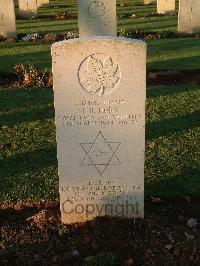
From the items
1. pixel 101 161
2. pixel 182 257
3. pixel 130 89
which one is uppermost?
pixel 130 89

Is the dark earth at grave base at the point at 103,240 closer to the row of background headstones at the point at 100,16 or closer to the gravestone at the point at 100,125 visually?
the gravestone at the point at 100,125

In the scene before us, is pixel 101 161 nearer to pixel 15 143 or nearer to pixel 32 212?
pixel 32 212

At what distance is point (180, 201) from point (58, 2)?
21.1 m

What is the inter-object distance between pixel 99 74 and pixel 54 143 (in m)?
2.96

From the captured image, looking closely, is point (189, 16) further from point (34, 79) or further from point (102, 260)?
point (102, 260)

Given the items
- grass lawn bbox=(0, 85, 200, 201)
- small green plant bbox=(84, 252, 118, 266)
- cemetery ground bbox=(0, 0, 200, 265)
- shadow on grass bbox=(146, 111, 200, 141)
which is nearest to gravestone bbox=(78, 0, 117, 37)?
cemetery ground bbox=(0, 0, 200, 265)

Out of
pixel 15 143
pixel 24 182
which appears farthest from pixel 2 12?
pixel 24 182

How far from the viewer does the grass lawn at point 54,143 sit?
19.0 ft

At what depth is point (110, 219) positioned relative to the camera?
4.87 m

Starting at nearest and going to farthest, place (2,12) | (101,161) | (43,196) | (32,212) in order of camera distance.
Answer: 1. (101,161)
2. (32,212)
3. (43,196)
4. (2,12)

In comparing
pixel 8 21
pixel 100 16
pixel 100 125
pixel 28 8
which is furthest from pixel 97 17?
pixel 100 125

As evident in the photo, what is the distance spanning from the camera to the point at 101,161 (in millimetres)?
4641

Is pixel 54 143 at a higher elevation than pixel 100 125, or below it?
below

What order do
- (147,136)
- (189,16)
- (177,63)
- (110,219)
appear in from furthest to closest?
1. (189,16)
2. (177,63)
3. (147,136)
4. (110,219)
